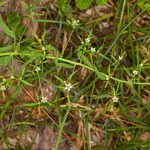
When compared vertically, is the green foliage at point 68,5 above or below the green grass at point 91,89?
above

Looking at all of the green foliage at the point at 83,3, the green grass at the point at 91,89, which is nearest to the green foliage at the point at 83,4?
the green foliage at the point at 83,3

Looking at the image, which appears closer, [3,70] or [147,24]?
[3,70]

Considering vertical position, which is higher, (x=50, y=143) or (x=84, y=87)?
(x=84, y=87)

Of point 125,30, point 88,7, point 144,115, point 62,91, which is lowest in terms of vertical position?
point 144,115

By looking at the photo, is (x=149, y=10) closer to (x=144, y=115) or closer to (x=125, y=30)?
(x=125, y=30)

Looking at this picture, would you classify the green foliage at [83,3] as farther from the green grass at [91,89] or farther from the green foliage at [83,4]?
the green grass at [91,89]

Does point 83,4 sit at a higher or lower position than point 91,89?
higher

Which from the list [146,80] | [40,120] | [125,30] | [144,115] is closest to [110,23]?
[125,30]

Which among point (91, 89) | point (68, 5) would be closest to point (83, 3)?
point (68, 5)

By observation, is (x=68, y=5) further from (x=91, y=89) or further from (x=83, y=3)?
(x=91, y=89)

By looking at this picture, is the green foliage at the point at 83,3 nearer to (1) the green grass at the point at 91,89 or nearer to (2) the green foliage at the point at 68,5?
(2) the green foliage at the point at 68,5
